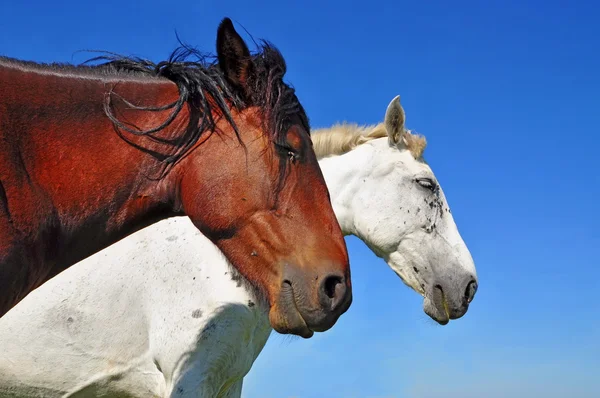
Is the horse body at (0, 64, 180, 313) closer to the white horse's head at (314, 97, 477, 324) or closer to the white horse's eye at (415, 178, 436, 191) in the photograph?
the white horse's head at (314, 97, 477, 324)

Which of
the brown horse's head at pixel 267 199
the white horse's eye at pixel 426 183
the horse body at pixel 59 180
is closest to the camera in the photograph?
the horse body at pixel 59 180

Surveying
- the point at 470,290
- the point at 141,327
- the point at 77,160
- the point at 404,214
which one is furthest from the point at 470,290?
the point at 77,160

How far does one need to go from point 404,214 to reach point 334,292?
11.6 ft

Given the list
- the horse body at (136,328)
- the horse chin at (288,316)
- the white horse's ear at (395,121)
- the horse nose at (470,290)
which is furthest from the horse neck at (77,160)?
the white horse's ear at (395,121)

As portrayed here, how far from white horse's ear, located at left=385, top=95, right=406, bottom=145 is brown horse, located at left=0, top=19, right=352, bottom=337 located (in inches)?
138

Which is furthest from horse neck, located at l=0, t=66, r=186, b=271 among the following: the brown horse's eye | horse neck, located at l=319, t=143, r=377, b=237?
horse neck, located at l=319, t=143, r=377, b=237

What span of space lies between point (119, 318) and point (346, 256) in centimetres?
300

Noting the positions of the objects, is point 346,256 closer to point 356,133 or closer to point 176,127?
point 176,127

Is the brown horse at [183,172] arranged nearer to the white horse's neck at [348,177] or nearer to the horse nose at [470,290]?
the white horse's neck at [348,177]

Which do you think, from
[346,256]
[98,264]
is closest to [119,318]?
[98,264]

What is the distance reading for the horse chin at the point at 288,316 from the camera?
297 centimetres

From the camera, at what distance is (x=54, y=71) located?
10.9 ft

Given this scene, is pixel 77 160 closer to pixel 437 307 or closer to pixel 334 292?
pixel 334 292

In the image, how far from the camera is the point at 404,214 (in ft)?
20.9
